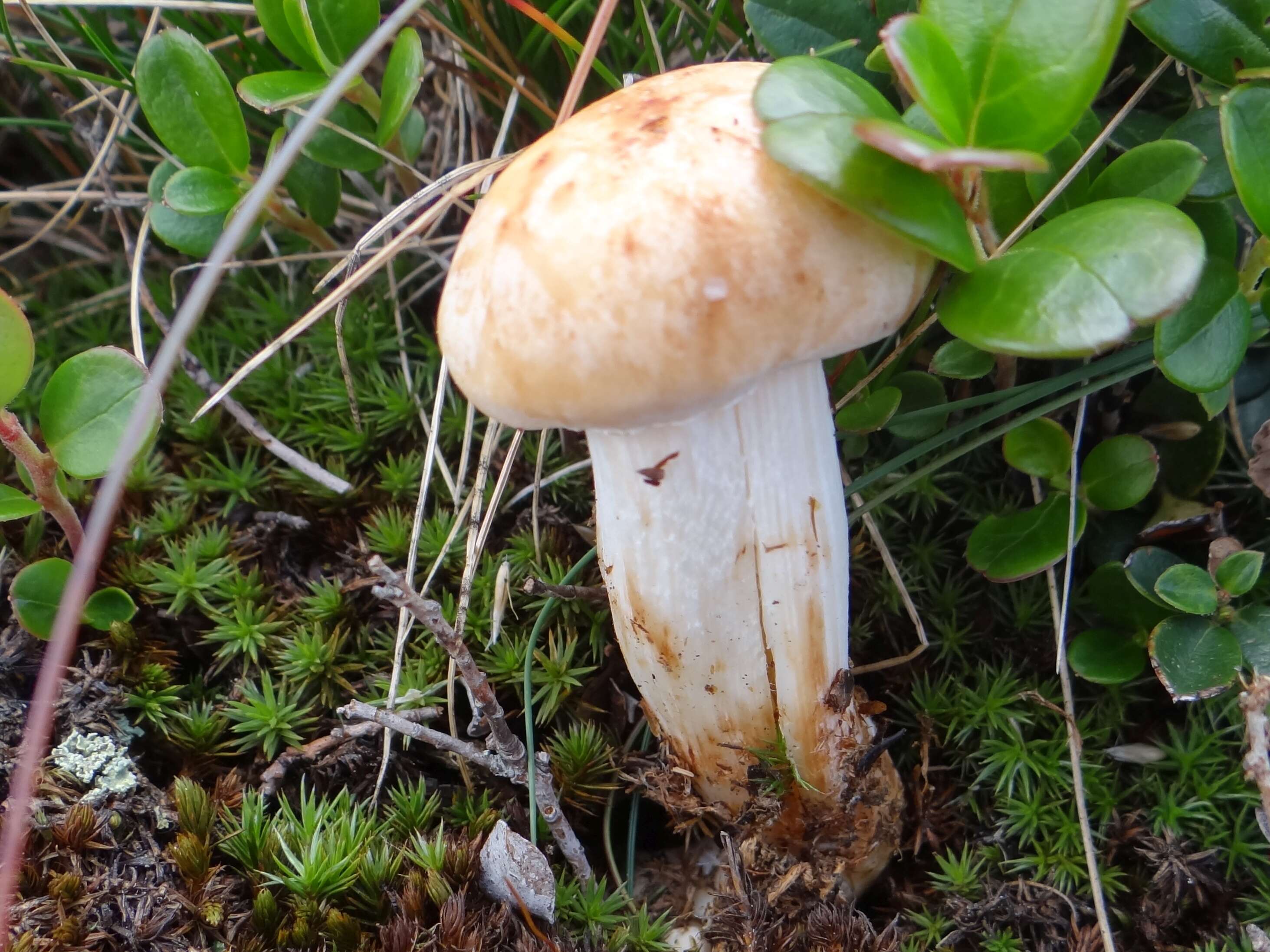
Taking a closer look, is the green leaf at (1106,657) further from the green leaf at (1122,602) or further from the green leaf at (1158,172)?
the green leaf at (1158,172)

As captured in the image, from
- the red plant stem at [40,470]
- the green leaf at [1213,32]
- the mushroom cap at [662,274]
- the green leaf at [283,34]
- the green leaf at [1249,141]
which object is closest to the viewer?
the mushroom cap at [662,274]

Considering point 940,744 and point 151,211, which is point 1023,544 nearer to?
point 940,744

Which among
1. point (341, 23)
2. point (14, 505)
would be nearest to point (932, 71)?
point (341, 23)

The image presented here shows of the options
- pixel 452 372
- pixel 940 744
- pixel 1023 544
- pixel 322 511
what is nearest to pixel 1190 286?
pixel 1023 544

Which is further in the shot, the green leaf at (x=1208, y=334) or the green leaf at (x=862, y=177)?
the green leaf at (x=1208, y=334)

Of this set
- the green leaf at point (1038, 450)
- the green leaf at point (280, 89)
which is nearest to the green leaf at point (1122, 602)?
the green leaf at point (1038, 450)
